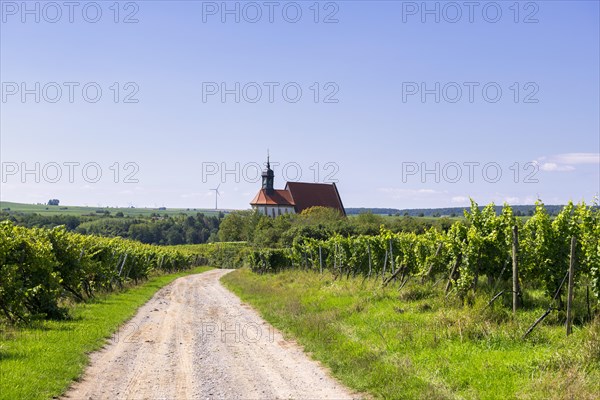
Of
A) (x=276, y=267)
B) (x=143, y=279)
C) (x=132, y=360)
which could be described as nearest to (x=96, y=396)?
(x=132, y=360)

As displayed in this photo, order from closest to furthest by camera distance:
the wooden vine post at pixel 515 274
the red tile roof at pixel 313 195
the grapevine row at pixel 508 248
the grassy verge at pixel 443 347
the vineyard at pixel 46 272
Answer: the grassy verge at pixel 443 347, the wooden vine post at pixel 515 274, the grapevine row at pixel 508 248, the vineyard at pixel 46 272, the red tile roof at pixel 313 195

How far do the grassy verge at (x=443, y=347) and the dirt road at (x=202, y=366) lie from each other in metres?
0.70

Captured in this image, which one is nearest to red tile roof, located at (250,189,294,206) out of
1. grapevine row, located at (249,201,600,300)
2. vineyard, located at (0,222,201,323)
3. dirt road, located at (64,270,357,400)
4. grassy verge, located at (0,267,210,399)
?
vineyard, located at (0,222,201,323)

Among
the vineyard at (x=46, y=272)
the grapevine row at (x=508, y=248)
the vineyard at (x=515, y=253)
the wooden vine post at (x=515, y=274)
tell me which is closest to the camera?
the vineyard at (x=515, y=253)

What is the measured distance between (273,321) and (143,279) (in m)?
23.9

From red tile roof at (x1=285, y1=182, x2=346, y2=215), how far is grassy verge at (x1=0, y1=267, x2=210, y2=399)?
123568 mm

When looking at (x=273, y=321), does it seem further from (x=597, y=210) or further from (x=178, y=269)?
(x=178, y=269)

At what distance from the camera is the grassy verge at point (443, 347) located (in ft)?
29.1

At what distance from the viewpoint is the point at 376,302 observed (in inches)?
703

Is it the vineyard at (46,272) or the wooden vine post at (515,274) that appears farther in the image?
the vineyard at (46,272)

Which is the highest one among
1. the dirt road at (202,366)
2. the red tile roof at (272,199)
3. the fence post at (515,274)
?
the red tile roof at (272,199)

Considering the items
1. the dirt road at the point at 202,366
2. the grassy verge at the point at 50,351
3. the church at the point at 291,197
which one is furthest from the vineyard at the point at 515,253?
the church at the point at 291,197

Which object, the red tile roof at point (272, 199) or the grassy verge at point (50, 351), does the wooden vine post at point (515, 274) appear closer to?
the grassy verge at point (50, 351)

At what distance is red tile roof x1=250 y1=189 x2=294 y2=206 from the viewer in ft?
449
